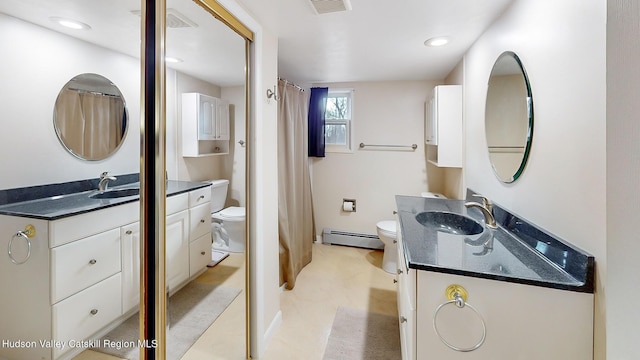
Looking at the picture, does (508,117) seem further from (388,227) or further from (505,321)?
(388,227)

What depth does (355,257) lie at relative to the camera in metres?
3.26

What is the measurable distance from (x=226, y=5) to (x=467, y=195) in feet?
7.00

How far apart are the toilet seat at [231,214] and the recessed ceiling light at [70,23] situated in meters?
0.92

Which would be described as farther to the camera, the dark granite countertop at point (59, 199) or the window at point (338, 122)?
the window at point (338, 122)

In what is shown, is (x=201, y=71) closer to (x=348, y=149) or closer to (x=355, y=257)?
(x=348, y=149)

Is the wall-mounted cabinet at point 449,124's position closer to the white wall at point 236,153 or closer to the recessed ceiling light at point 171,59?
the white wall at point 236,153

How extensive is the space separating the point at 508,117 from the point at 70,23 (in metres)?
1.96

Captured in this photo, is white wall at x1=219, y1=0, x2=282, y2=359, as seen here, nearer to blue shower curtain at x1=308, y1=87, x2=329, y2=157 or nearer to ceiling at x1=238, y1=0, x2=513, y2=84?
ceiling at x1=238, y1=0, x2=513, y2=84

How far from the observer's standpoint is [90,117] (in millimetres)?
868

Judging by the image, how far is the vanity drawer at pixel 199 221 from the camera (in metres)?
1.31

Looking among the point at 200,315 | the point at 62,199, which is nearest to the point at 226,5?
the point at 62,199

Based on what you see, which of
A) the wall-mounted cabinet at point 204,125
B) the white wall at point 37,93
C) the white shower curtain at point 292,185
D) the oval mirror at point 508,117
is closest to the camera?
the white wall at point 37,93

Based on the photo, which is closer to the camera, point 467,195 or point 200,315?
point 200,315

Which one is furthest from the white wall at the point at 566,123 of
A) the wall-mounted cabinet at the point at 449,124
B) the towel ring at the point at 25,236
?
the towel ring at the point at 25,236
